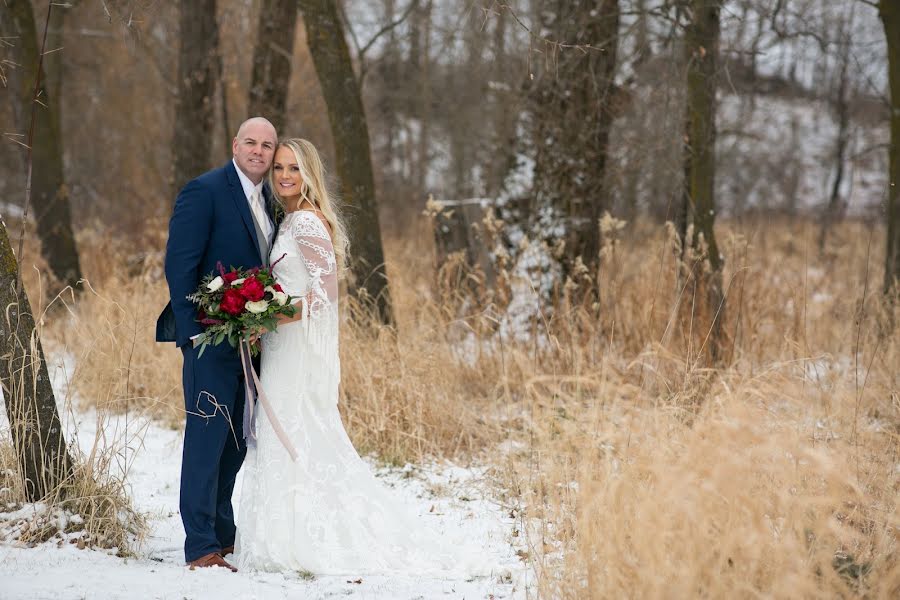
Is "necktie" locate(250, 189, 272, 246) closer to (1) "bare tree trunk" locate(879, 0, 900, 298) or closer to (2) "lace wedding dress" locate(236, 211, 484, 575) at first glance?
(2) "lace wedding dress" locate(236, 211, 484, 575)

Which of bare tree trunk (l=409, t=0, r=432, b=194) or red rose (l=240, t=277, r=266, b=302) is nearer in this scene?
red rose (l=240, t=277, r=266, b=302)

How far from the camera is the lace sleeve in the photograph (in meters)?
3.86

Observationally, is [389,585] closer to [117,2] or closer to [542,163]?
[117,2]

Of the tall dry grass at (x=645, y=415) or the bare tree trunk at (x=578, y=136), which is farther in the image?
the bare tree trunk at (x=578, y=136)

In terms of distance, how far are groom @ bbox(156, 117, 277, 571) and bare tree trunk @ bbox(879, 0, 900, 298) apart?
5.59m

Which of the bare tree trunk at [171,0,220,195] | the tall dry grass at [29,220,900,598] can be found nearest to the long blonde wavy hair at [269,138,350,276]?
the tall dry grass at [29,220,900,598]

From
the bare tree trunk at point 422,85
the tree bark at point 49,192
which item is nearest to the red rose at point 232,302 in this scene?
the tree bark at point 49,192

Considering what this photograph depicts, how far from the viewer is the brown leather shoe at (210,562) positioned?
3.75 m

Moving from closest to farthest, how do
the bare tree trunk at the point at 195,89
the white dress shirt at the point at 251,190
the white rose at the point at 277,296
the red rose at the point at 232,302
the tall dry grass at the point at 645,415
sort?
the tall dry grass at the point at 645,415 < the red rose at the point at 232,302 < the white rose at the point at 277,296 < the white dress shirt at the point at 251,190 < the bare tree trunk at the point at 195,89

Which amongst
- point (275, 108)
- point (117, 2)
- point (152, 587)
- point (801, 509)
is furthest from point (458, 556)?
point (275, 108)

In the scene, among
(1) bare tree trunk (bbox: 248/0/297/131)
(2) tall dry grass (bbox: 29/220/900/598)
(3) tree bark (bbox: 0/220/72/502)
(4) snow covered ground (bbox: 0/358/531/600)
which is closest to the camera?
(2) tall dry grass (bbox: 29/220/900/598)

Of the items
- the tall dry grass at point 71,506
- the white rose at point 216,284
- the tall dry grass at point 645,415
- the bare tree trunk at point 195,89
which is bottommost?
the tall dry grass at point 71,506

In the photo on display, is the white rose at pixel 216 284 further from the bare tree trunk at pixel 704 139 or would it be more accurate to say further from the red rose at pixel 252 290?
the bare tree trunk at pixel 704 139

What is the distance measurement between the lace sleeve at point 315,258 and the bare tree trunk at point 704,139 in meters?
3.41
